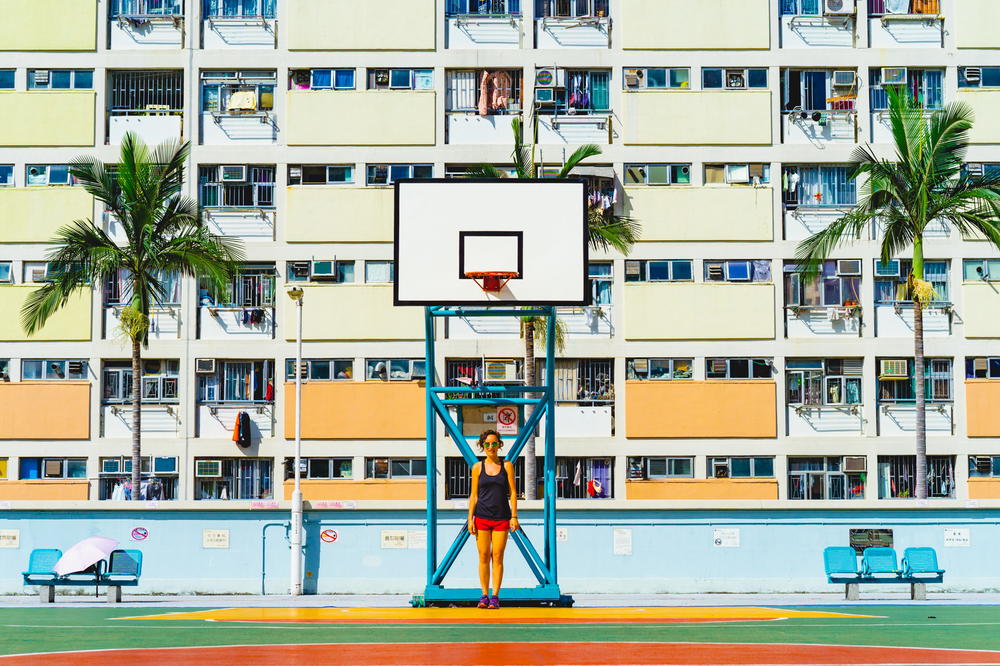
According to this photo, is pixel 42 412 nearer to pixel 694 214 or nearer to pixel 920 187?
pixel 694 214

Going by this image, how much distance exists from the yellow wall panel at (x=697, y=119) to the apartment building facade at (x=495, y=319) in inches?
2.5

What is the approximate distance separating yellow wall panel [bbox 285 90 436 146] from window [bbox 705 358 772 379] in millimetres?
10087

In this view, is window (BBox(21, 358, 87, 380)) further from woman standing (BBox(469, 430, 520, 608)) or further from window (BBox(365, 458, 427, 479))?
woman standing (BBox(469, 430, 520, 608))

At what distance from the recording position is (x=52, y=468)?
41.3 m

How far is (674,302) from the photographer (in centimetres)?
4184

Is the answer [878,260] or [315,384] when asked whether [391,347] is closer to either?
[315,384]

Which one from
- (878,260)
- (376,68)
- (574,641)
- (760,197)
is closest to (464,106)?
(376,68)

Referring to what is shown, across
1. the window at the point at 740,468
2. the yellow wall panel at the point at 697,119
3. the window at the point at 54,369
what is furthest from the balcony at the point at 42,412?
the window at the point at 740,468

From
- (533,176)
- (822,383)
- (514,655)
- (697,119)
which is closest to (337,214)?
(533,176)

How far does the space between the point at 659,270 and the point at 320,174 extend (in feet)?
32.6

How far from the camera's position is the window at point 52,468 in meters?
41.3

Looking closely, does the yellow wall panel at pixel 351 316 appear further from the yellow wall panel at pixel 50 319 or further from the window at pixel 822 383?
the window at pixel 822 383

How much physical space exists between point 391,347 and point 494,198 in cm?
2125

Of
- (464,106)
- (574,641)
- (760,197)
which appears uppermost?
(464,106)
